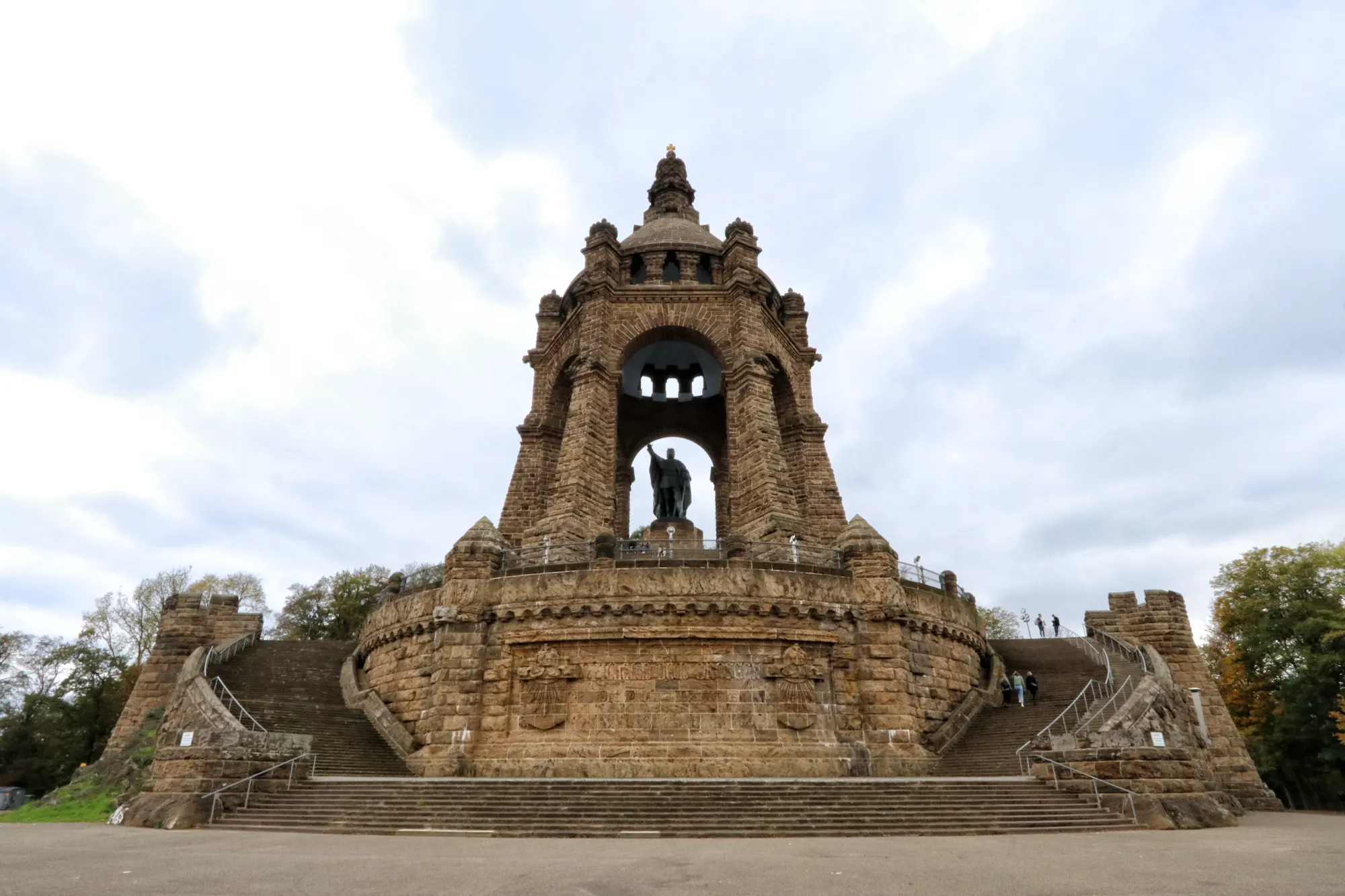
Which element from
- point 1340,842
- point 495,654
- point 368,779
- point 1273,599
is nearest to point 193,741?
point 368,779

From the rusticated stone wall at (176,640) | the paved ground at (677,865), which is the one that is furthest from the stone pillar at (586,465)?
the rusticated stone wall at (176,640)

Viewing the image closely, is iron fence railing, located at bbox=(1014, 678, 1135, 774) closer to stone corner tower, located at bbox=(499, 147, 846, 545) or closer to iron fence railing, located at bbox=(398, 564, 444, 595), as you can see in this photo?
stone corner tower, located at bbox=(499, 147, 846, 545)

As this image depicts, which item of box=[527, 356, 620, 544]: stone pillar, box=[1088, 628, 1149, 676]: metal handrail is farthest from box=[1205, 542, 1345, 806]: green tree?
box=[527, 356, 620, 544]: stone pillar

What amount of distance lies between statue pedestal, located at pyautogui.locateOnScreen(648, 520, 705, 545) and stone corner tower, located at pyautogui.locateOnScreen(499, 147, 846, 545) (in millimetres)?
1439

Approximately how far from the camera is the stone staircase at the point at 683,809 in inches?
416

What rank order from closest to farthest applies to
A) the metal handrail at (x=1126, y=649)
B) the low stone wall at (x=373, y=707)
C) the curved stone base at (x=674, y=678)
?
the curved stone base at (x=674, y=678)
the low stone wall at (x=373, y=707)
the metal handrail at (x=1126, y=649)

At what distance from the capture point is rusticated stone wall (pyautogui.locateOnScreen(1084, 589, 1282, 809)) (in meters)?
20.5

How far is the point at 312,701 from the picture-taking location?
19422 mm

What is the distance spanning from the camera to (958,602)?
19797 millimetres

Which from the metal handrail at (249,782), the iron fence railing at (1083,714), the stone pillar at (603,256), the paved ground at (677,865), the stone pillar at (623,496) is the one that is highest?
the stone pillar at (603,256)

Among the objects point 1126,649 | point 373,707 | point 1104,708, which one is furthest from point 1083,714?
point 373,707

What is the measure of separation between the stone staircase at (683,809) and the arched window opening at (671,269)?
66.8 ft

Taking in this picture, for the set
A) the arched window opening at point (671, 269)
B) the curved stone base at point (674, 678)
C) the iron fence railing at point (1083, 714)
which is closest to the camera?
the iron fence railing at point (1083, 714)

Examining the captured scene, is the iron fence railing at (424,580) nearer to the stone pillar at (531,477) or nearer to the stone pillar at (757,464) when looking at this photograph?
the stone pillar at (531,477)
